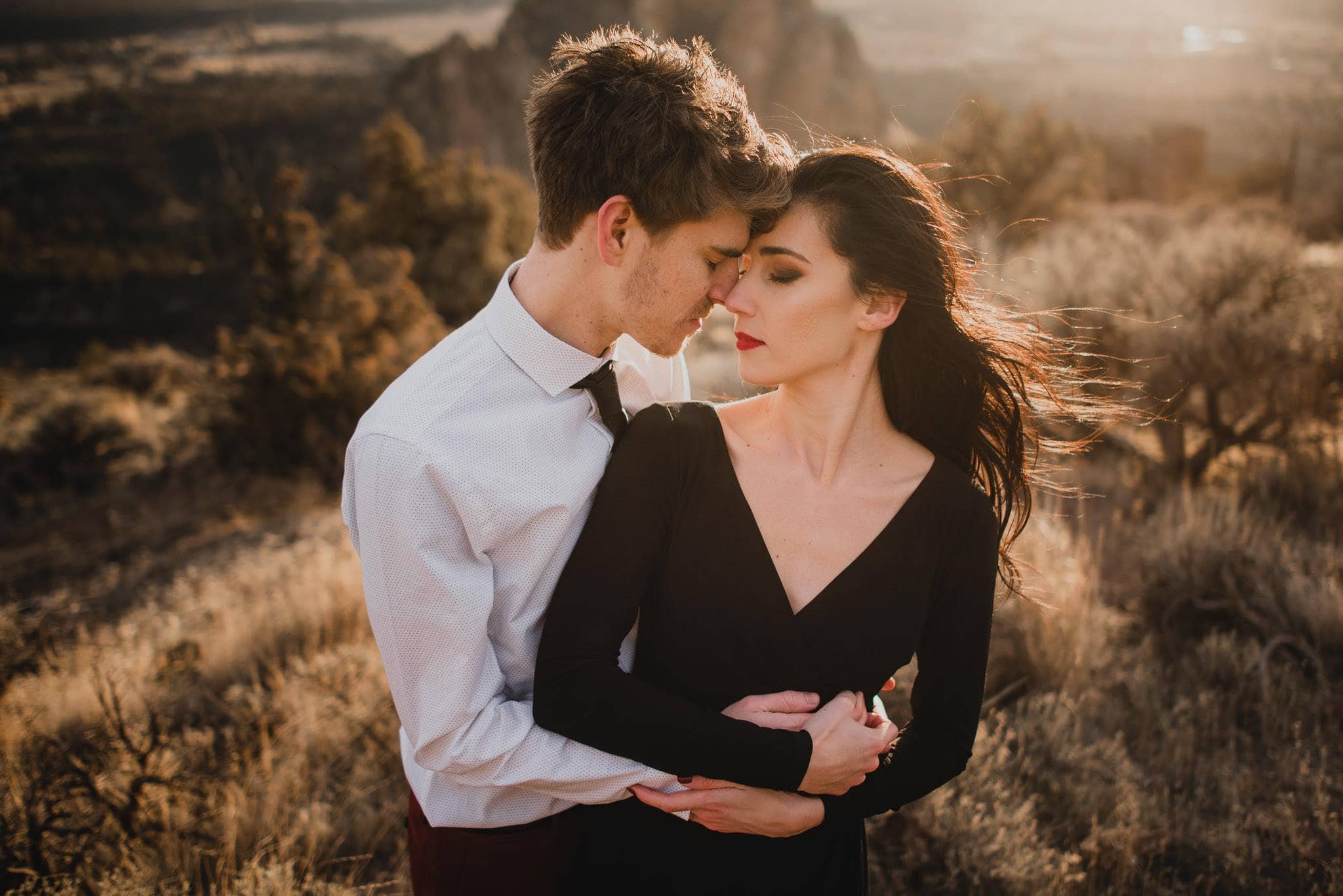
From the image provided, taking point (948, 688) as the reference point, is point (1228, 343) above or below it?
above

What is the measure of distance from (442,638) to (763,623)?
705 millimetres

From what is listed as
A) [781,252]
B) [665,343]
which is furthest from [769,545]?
[781,252]

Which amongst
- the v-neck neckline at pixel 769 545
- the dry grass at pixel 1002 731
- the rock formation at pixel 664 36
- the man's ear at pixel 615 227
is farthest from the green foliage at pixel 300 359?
the rock formation at pixel 664 36

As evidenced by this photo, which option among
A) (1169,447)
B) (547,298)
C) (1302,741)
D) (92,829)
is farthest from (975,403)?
(1169,447)

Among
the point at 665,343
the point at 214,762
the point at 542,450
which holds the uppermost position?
the point at 665,343

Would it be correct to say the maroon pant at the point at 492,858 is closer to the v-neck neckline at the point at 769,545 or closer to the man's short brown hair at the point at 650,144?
the v-neck neckline at the point at 769,545

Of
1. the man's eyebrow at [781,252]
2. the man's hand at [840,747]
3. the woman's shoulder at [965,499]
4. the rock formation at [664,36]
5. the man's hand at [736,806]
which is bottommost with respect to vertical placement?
the man's hand at [736,806]

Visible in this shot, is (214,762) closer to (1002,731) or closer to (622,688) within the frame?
(622,688)

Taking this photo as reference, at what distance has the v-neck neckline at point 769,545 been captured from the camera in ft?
5.63

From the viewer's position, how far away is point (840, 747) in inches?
62.2

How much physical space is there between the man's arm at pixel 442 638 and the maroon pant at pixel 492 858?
0.27 metres

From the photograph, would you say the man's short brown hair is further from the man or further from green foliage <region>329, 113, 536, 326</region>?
green foliage <region>329, 113, 536, 326</region>

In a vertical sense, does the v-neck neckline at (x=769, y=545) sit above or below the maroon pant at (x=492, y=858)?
above

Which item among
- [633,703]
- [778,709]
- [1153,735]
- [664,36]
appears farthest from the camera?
[664,36]
